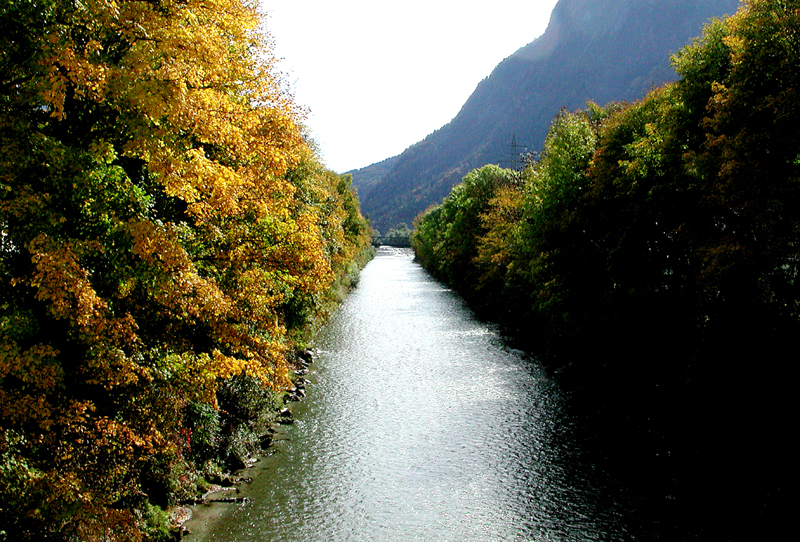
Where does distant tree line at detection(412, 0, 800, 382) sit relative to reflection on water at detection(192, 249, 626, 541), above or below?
above

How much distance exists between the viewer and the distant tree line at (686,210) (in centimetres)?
1489

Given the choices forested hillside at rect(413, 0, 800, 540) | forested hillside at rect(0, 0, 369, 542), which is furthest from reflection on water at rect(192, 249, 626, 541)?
forested hillside at rect(0, 0, 369, 542)

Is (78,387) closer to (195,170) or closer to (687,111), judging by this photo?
(195,170)

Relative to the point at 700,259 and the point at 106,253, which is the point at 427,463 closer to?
the point at 700,259

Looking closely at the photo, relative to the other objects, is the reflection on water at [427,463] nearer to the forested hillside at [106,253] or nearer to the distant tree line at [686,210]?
the forested hillside at [106,253]

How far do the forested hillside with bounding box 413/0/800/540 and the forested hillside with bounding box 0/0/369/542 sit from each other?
13359mm

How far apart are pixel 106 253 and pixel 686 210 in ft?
61.7

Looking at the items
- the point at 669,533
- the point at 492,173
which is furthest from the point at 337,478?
the point at 492,173

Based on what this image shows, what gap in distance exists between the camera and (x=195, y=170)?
10.2 meters

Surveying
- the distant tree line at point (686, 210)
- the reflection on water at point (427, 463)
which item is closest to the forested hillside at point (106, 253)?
the reflection on water at point (427, 463)

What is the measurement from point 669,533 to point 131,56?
666 inches

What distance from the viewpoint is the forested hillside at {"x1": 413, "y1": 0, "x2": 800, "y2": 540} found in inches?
588

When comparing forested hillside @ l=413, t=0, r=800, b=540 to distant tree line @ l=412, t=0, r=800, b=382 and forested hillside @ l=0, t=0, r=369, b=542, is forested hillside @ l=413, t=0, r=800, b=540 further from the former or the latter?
forested hillside @ l=0, t=0, r=369, b=542

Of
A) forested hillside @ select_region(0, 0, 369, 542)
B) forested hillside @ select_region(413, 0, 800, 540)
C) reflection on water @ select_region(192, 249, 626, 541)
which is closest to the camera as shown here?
forested hillside @ select_region(0, 0, 369, 542)
